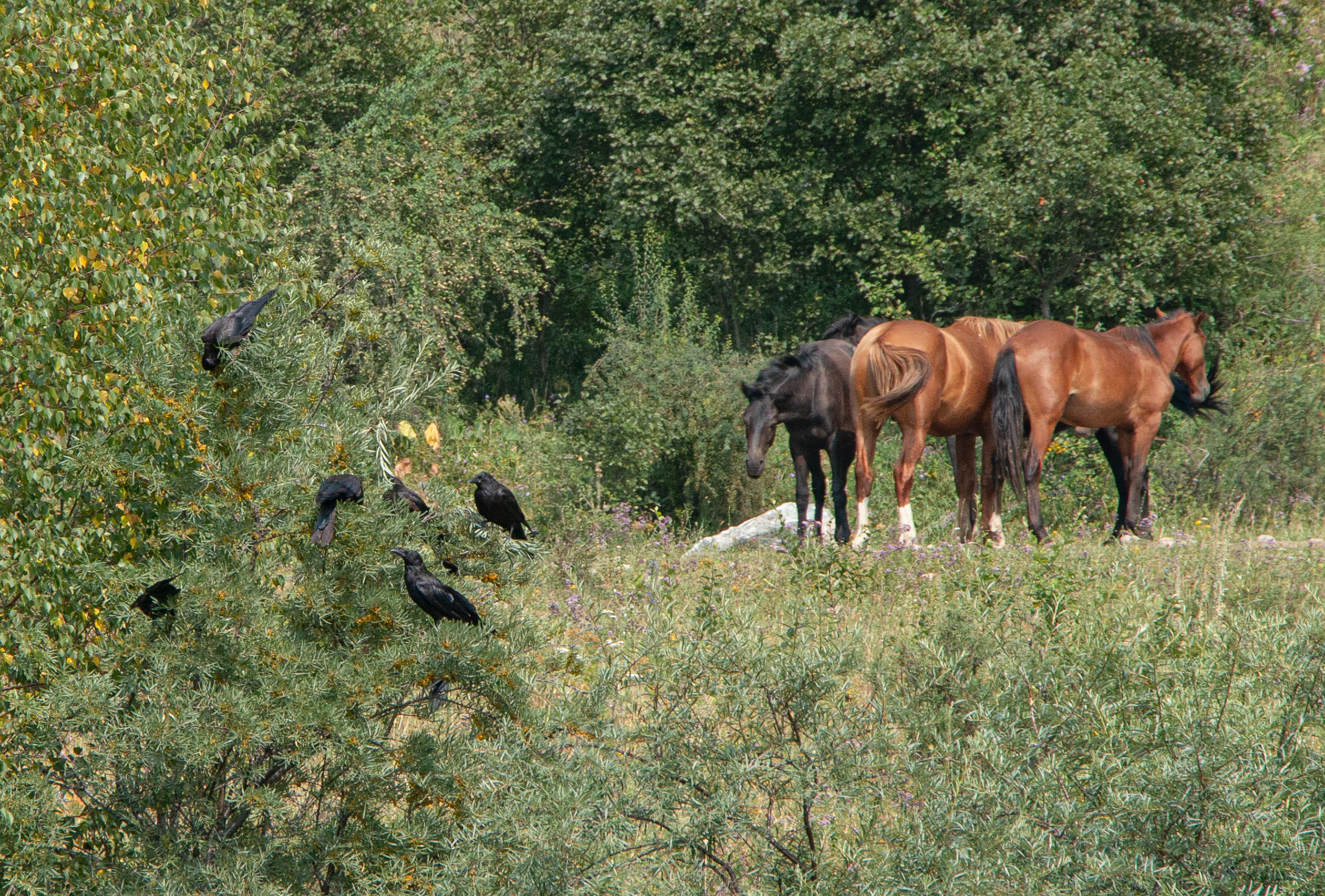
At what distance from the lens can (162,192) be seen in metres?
6.06

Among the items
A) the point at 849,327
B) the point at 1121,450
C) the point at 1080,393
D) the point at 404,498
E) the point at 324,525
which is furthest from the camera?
the point at 849,327

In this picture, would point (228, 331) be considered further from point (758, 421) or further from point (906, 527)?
point (906, 527)

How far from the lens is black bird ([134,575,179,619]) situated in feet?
12.9

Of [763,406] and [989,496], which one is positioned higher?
[763,406]

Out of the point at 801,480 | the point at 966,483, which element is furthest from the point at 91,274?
the point at 966,483

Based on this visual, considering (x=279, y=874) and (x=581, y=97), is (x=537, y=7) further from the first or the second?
(x=279, y=874)

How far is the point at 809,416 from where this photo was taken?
35.2 feet

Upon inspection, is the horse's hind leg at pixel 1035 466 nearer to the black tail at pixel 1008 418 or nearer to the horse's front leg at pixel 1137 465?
the black tail at pixel 1008 418

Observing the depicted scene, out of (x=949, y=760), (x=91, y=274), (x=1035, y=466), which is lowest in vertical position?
(x=1035, y=466)

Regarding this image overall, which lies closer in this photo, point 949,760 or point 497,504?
point 949,760

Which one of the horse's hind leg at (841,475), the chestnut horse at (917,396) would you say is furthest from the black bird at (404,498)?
the horse's hind leg at (841,475)

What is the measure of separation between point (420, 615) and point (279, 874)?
0.94m

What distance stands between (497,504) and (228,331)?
969 mm

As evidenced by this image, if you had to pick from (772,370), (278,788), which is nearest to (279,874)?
(278,788)
